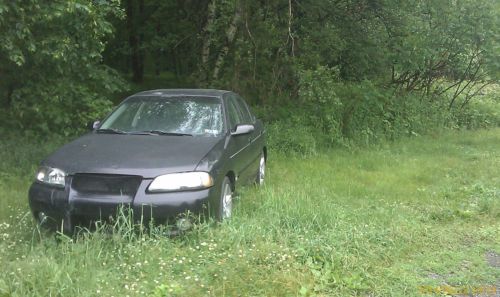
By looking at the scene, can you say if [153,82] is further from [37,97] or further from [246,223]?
[246,223]

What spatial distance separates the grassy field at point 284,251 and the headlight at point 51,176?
1.69 ft

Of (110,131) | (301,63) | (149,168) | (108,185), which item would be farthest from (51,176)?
(301,63)

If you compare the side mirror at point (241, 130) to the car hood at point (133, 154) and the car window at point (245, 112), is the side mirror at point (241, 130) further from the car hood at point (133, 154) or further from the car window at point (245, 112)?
the car window at point (245, 112)

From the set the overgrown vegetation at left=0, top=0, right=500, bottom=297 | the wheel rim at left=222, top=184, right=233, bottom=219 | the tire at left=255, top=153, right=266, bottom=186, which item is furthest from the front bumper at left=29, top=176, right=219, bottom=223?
the tire at left=255, top=153, right=266, bottom=186

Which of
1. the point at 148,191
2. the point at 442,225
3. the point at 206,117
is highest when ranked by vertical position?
the point at 206,117

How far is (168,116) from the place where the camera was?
6281 millimetres

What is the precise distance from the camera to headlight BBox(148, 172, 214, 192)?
4742 mm

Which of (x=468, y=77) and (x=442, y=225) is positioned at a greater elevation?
(x=468, y=77)

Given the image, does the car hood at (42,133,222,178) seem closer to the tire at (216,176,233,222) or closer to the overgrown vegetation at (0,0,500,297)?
the tire at (216,176,233,222)

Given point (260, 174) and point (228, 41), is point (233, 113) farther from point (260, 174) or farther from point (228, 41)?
point (228, 41)

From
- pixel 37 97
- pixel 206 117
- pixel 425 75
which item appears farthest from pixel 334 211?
pixel 425 75

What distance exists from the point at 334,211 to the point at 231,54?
329 inches

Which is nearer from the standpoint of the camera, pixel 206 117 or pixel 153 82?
pixel 206 117

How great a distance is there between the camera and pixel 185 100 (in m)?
6.58
